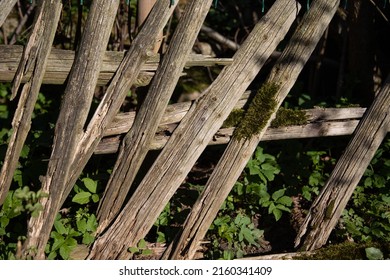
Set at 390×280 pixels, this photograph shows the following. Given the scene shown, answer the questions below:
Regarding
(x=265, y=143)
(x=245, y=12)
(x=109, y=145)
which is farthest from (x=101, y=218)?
(x=245, y=12)

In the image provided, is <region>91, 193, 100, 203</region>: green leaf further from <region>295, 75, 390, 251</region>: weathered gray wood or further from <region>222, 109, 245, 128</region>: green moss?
<region>295, 75, 390, 251</region>: weathered gray wood

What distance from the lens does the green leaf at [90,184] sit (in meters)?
3.39

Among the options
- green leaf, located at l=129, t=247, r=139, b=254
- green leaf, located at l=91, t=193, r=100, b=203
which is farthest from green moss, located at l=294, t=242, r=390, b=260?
green leaf, located at l=91, t=193, r=100, b=203

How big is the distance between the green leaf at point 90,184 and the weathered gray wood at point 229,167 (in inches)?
22.3

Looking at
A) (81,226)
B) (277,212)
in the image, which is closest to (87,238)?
(81,226)

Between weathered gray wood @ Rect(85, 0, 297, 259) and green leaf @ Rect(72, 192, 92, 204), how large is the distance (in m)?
0.24

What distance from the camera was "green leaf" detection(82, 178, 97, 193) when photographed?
3389 millimetres

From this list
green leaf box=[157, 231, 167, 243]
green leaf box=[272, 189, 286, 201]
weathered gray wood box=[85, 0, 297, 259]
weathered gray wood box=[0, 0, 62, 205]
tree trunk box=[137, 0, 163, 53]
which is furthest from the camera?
green leaf box=[272, 189, 286, 201]

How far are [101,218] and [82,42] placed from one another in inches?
39.8

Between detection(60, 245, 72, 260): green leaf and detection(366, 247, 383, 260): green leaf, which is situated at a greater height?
detection(366, 247, 383, 260): green leaf

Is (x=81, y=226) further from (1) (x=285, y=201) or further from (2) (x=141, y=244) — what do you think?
(1) (x=285, y=201)

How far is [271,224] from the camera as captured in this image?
12.4 feet

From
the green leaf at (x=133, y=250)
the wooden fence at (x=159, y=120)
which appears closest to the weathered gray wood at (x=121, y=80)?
the wooden fence at (x=159, y=120)
